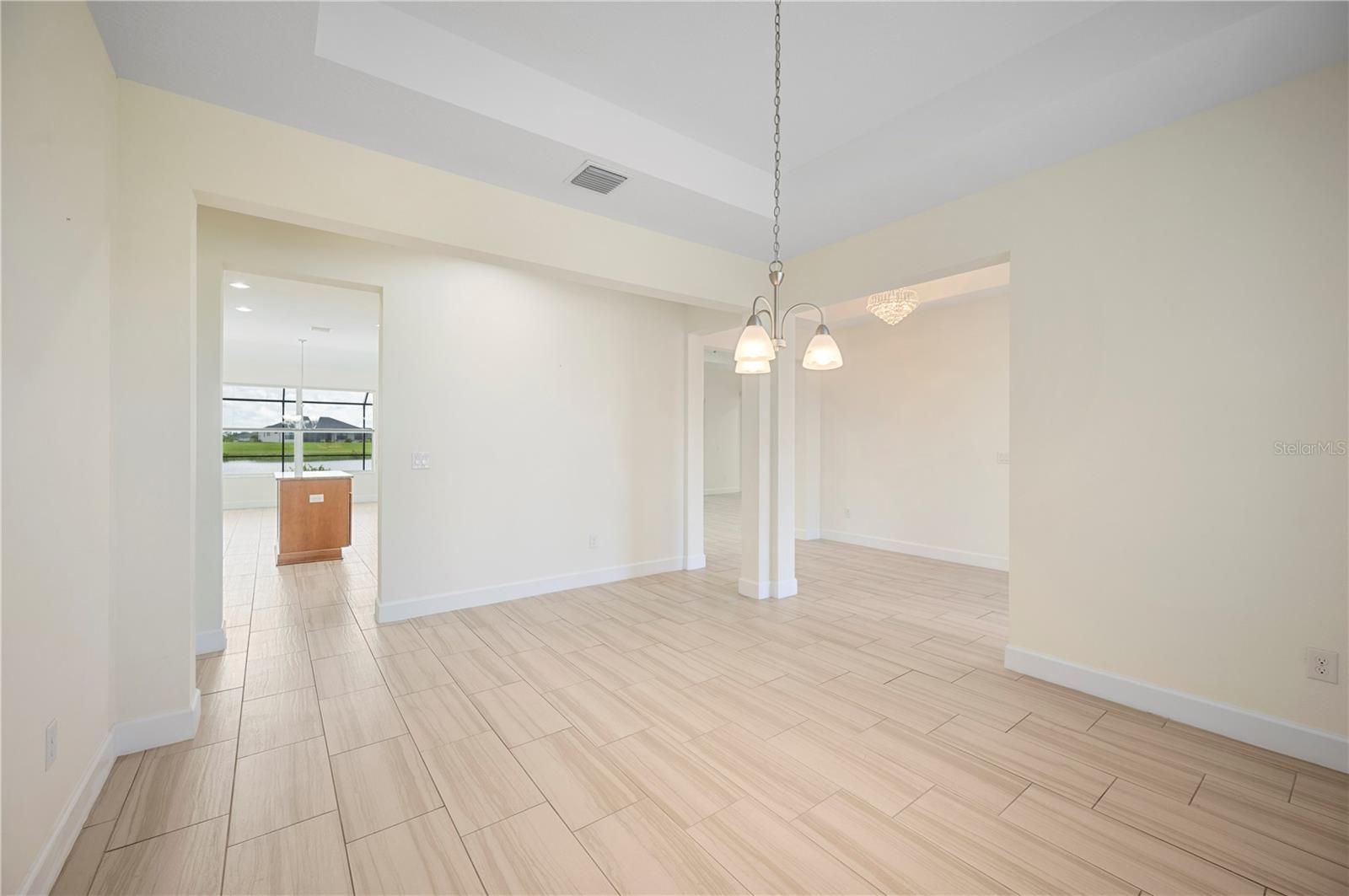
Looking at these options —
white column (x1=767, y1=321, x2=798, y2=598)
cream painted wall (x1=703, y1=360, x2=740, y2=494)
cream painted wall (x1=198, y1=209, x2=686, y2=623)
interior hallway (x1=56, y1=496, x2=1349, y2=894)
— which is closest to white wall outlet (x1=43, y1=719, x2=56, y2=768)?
interior hallway (x1=56, y1=496, x2=1349, y2=894)

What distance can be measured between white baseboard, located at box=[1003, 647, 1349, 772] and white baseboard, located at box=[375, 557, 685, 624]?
10.1ft

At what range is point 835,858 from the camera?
162 centimetres

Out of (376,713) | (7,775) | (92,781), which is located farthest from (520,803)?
(92,781)

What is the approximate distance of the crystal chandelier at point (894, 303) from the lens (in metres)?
4.75

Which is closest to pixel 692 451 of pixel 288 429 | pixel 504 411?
pixel 504 411

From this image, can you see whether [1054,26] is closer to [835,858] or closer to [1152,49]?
[1152,49]

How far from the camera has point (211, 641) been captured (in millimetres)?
3260

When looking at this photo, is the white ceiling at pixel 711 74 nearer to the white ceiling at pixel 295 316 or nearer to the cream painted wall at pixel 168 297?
the cream painted wall at pixel 168 297

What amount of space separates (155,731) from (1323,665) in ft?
15.7

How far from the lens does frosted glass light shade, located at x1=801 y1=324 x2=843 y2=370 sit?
2.55 meters

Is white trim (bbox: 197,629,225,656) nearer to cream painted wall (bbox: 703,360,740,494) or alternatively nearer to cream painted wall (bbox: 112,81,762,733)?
cream painted wall (bbox: 112,81,762,733)

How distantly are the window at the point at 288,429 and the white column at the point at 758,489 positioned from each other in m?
9.15

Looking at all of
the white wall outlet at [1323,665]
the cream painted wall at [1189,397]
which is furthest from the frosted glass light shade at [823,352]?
the white wall outlet at [1323,665]

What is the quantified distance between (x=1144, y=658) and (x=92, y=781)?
4398 millimetres
